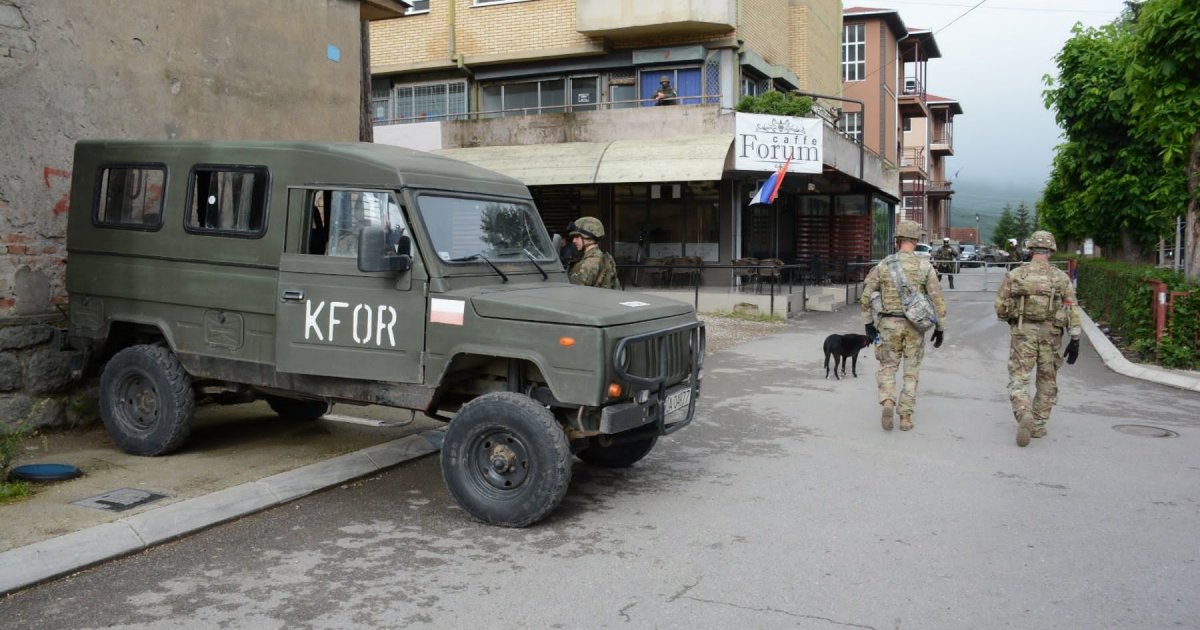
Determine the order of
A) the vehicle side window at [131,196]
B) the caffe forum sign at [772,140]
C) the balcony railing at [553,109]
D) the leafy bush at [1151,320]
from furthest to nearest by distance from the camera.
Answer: the balcony railing at [553,109] → the caffe forum sign at [772,140] → the leafy bush at [1151,320] → the vehicle side window at [131,196]

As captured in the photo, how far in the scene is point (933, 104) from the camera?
69938 millimetres

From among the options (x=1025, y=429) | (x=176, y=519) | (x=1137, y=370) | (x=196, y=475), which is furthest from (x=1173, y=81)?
(x=176, y=519)

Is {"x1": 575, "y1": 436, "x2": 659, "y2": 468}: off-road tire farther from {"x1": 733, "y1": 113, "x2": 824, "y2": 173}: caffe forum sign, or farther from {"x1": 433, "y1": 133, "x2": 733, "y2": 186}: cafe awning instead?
{"x1": 733, "y1": 113, "x2": 824, "y2": 173}: caffe forum sign

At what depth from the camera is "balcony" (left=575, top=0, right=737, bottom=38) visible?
2159 centimetres

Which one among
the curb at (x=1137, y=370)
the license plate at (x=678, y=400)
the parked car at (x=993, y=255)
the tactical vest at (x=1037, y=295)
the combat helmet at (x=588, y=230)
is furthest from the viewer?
the parked car at (x=993, y=255)

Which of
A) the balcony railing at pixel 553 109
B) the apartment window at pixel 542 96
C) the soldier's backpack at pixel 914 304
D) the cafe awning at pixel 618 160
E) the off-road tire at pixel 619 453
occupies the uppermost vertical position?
the apartment window at pixel 542 96

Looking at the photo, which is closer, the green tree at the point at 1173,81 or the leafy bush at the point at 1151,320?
the leafy bush at the point at 1151,320

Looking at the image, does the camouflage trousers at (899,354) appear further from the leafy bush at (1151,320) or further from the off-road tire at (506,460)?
the leafy bush at (1151,320)

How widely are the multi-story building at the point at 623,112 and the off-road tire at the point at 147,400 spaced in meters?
14.0

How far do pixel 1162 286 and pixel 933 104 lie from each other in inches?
2411

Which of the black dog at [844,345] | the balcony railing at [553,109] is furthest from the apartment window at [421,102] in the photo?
the black dog at [844,345]

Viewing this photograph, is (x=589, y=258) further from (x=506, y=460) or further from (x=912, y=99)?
(x=912, y=99)

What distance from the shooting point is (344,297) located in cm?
641

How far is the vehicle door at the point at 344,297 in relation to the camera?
6215 mm
